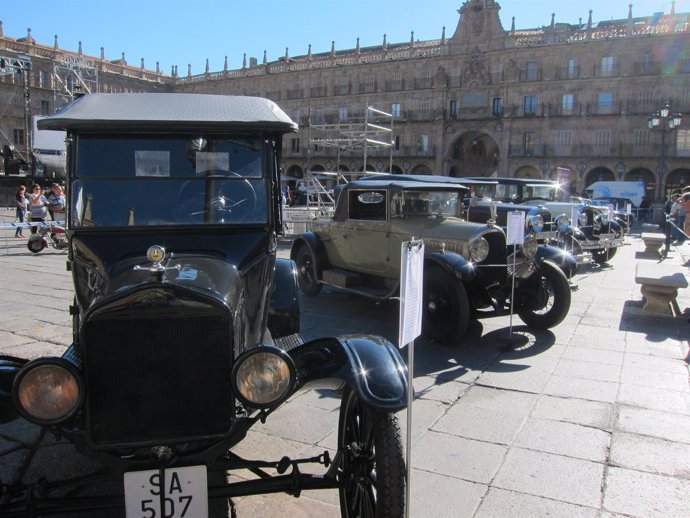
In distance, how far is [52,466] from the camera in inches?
134

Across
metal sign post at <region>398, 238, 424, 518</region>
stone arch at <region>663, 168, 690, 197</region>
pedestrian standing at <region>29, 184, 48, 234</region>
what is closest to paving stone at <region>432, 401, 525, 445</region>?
metal sign post at <region>398, 238, 424, 518</region>

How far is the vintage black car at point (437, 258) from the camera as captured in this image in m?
6.20

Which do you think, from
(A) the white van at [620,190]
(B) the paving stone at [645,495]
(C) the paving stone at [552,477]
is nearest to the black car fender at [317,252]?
(C) the paving stone at [552,477]

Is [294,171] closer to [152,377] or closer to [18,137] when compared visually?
[18,137]

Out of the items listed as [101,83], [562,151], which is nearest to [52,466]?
[562,151]

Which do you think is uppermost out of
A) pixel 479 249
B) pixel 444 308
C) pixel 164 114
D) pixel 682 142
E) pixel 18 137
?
pixel 18 137

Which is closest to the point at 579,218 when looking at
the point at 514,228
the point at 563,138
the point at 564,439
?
the point at 514,228

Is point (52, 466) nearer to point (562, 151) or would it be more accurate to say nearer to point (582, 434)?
point (582, 434)

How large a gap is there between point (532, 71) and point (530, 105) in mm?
2691

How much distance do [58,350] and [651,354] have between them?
633 cm

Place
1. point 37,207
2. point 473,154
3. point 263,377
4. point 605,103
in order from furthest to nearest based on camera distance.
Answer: point 473,154 < point 605,103 < point 37,207 < point 263,377

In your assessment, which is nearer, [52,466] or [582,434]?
[52,466]

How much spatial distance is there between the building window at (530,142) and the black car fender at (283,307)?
42.3 metres

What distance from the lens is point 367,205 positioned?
770cm
